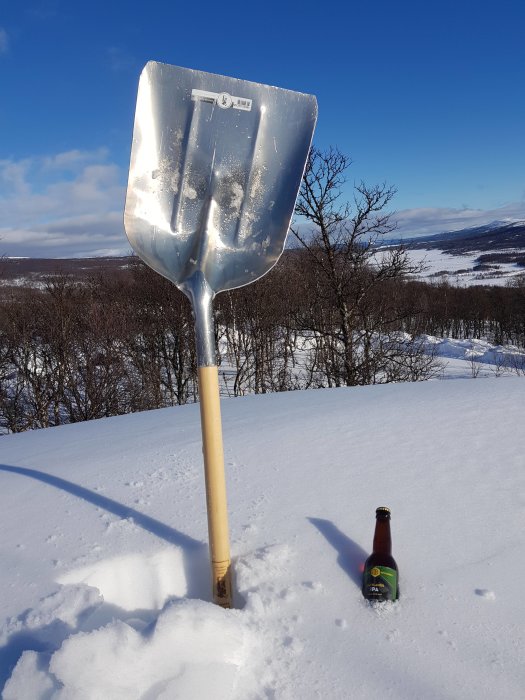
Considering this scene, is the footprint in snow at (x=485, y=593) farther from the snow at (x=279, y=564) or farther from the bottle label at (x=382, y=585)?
the bottle label at (x=382, y=585)

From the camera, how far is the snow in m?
0.96

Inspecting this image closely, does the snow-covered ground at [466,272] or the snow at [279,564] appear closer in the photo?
the snow at [279,564]

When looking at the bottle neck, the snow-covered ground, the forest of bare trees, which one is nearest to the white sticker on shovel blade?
the bottle neck

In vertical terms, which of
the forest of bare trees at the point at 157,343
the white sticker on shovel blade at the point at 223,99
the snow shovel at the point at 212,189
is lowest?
the forest of bare trees at the point at 157,343

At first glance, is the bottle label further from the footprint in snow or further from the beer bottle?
the footprint in snow

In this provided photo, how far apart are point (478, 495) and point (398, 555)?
1.39ft

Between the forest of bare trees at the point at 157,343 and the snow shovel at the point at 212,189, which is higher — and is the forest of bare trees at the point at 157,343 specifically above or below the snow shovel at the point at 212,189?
below

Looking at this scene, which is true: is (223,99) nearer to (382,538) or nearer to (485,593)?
(382,538)

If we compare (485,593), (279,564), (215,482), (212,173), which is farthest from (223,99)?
(485,593)

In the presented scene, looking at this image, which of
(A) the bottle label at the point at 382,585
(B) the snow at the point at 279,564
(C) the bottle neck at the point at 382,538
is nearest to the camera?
(B) the snow at the point at 279,564

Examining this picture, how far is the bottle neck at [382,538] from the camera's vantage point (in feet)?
4.18

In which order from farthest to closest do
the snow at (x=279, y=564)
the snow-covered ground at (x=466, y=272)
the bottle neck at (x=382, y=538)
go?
the snow-covered ground at (x=466, y=272) < the bottle neck at (x=382, y=538) < the snow at (x=279, y=564)

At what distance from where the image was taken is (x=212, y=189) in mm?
1293

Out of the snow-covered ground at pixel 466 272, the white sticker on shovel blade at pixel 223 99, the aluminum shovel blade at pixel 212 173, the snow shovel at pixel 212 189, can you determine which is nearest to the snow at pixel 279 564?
the snow shovel at pixel 212 189
